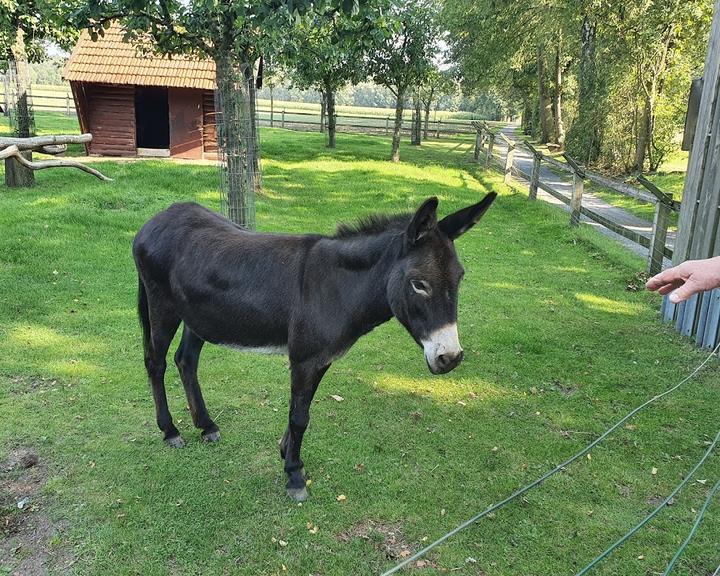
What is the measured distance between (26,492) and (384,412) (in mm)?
2699

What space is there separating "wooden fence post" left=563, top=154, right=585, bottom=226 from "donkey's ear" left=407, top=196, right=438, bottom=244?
9.18m

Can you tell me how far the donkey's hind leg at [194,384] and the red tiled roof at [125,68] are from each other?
46.4ft

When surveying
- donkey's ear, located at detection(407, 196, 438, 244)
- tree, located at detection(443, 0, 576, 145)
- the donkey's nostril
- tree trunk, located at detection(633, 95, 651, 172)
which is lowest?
the donkey's nostril

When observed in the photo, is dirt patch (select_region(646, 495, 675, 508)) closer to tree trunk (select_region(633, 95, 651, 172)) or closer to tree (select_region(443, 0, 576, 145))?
tree trunk (select_region(633, 95, 651, 172))

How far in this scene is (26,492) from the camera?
3523 millimetres

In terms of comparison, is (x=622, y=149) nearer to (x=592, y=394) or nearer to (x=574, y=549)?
(x=592, y=394)

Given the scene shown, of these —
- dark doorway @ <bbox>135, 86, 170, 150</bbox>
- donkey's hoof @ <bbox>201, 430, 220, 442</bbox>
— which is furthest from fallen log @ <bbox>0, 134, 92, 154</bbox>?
dark doorway @ <bbox>135, 86, 170, 150</bbox>

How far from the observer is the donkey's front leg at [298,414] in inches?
134

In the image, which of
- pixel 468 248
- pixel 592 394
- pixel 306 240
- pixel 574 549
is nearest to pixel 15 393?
pixel 306 240

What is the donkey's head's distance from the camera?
280 cm

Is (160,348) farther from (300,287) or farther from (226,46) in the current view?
(226,46)

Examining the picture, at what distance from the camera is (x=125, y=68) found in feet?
54.7

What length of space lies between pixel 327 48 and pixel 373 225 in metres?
9.20

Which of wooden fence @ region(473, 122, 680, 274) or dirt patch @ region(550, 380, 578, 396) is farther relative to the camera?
wooden fence @ region(473, 122, 680, 274)
